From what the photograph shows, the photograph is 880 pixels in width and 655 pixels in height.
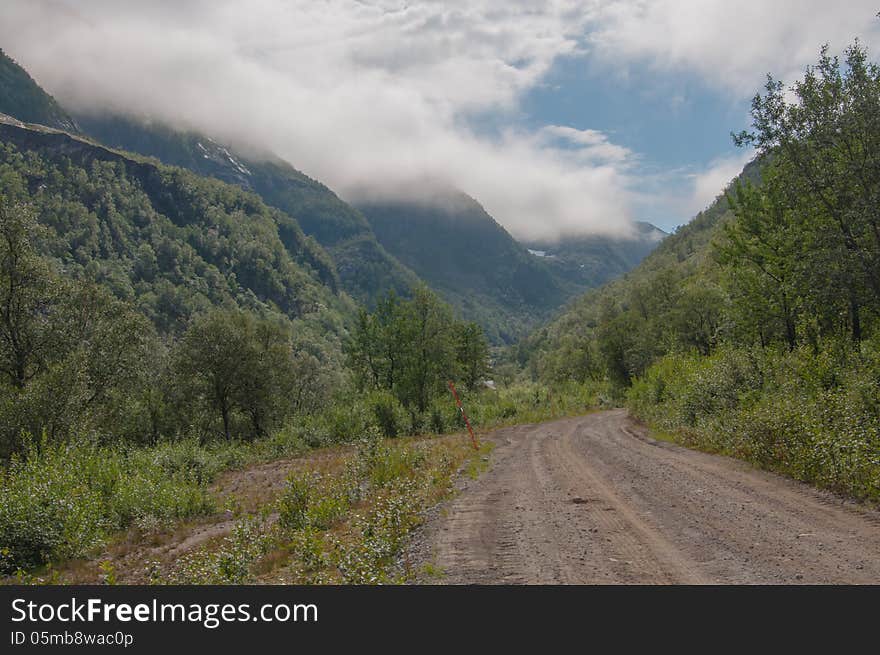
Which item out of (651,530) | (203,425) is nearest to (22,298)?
(203,425)

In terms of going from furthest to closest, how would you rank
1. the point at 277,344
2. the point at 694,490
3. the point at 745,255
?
the point at 277,344, the point at 745,255, the point at 694,490

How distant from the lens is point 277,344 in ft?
162

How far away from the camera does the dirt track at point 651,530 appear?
6598 millimetres

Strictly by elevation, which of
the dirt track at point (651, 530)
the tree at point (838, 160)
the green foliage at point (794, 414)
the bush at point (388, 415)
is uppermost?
the tree at point (838, 160)

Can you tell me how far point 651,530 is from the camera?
8523mm

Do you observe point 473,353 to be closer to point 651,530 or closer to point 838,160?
point 838,160

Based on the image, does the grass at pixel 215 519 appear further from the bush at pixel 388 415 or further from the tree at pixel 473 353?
the tree at pixel 473 353

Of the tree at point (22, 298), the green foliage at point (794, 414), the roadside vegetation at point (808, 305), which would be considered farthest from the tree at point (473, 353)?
the tree at point (22, 298)

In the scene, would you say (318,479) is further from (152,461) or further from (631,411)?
(631,411)

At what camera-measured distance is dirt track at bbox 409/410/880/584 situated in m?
6.60

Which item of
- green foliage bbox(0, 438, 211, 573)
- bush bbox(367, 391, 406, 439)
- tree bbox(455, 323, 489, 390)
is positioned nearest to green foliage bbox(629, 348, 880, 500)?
green foliage bbox(0, 438, 211, 573)

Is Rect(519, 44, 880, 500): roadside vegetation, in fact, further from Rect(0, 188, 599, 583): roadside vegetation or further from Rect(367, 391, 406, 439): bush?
Rect(367, 391, 406, 439): bush
